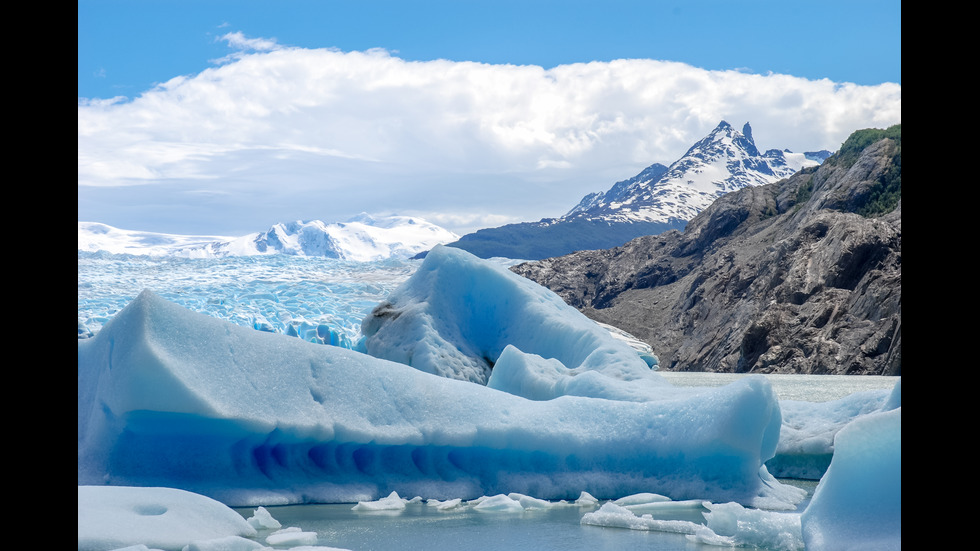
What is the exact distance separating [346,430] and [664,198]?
124 metres

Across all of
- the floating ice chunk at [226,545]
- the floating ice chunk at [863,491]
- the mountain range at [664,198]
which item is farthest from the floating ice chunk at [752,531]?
the mountain range at [664,198]

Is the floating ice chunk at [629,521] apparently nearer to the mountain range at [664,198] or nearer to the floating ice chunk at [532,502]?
the floating ice chunk at [532,502]

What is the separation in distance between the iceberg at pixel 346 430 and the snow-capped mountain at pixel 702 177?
349ft

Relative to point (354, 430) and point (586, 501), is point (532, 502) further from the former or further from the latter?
point (354, 430)

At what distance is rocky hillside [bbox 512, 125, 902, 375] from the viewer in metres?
22.5

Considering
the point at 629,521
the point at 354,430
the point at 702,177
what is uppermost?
the point at 702,177

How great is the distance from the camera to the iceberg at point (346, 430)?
487 centimetres

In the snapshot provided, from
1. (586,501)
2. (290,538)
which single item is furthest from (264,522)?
(586,501)

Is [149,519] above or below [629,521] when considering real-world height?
above

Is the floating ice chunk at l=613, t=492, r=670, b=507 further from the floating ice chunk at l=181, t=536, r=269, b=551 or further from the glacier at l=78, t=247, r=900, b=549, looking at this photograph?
the floating ice chunk at l=181, t=536, r=269, b=551

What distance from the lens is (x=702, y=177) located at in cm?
13675

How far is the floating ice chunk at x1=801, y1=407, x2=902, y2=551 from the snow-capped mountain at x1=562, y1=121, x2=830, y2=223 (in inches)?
4265
